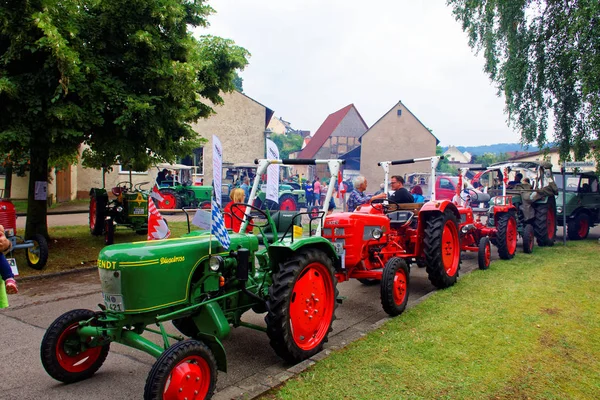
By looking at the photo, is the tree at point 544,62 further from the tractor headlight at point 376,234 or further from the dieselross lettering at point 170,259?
the dieselross lettering at point 170,259

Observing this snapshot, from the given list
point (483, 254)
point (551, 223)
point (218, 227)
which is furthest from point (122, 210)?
point (551, 223)

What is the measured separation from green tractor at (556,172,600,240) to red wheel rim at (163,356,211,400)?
1304cm

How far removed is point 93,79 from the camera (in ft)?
26.6

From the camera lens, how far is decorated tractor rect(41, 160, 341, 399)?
3307 mm

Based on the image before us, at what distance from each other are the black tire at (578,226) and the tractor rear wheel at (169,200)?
48.4 ft

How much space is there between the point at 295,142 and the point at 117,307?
77.2 meters

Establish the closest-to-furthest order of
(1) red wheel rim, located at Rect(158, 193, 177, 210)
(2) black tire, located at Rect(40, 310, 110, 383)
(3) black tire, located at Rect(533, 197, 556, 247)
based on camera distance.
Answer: (2) black tire, located at Rect(40, 310, 110, 383), (3) black tire, located at Rect(533, 197, 556, 247), (1) red wheel rim, located at Rect(158, 193, 177, 210)

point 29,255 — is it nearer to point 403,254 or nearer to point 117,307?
point 117,307

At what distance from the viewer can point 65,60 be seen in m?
7.13

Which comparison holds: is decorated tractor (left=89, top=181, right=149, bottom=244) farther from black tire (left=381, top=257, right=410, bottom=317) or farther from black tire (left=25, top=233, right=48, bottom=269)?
black tire (left=381, top=257, right=410, bottom=317)

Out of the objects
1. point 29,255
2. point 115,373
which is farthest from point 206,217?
point 29,255

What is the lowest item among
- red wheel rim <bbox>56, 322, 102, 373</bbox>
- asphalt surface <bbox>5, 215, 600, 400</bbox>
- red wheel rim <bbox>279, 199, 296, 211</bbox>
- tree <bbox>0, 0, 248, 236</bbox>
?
asphalt surface <bbox>5, 215, 600, 400</bbox>

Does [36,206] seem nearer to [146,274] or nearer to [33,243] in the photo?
[33,243]

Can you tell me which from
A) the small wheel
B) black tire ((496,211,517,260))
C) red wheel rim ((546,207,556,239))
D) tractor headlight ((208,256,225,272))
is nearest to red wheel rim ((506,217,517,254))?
black tire ((496,211,517,260))
